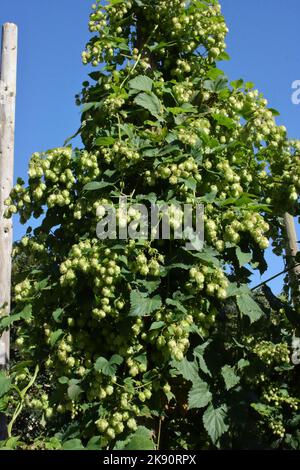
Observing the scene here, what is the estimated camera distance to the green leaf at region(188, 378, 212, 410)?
2.72 meters

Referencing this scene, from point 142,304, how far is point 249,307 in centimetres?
60

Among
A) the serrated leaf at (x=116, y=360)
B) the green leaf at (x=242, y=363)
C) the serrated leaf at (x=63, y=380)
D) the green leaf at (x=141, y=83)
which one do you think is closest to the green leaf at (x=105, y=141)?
the green leaf at (x=141, y=83)

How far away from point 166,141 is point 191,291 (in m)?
0.83

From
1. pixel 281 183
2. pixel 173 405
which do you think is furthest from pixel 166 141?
pixel 173 405

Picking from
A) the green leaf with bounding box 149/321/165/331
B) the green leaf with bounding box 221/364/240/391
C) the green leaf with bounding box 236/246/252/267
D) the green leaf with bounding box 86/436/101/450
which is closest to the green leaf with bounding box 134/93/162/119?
the green leaf with bounding box 236/246/252/267

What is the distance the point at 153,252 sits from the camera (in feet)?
8.89

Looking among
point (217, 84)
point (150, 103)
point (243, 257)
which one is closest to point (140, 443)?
point (243, 257)

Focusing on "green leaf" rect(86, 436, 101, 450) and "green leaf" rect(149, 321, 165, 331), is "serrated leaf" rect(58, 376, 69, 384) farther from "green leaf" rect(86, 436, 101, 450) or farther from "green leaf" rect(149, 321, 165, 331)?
"green leaf" rect(149, 321, 165, 331)

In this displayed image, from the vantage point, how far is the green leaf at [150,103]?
10.2ft

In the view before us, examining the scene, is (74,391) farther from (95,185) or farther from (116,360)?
(95,185)

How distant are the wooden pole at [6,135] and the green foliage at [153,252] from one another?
1177mm

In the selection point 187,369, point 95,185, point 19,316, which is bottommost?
point 187,369

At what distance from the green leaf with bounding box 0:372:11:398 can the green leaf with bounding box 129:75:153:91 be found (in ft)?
5.76

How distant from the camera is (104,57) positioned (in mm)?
3469
